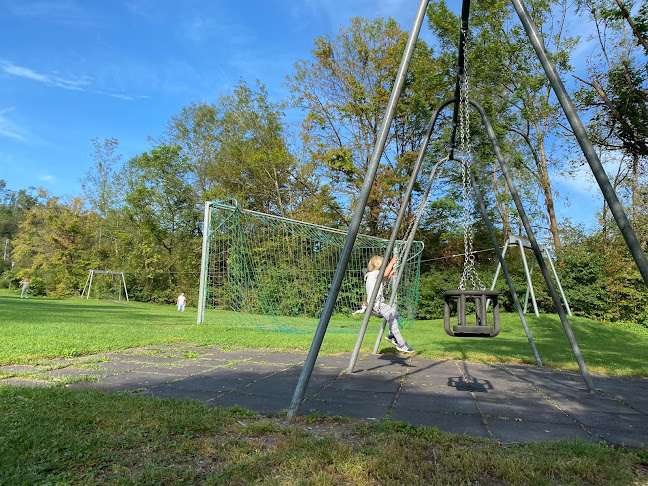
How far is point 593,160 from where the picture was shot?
259 centimetres

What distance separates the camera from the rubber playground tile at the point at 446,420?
260 cm

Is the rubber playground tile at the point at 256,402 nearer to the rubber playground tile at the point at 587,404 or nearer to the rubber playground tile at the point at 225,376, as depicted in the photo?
the rubber playground tile at the point at 225,376

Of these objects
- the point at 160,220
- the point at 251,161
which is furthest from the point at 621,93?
the point at 160,220

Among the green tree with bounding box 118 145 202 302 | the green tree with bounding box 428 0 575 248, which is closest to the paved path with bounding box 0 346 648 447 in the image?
the green tree with bounding box 428 0 575 248

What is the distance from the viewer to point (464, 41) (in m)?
4.12

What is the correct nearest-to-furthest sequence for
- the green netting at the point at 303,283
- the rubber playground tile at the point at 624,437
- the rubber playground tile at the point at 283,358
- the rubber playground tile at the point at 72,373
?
the rubber playground tile at the point at 624,437 < the rubber playground tile at the point at 72,373 < the rubber playground tile at the point at 283,358 < the green netting at the point at 303,283

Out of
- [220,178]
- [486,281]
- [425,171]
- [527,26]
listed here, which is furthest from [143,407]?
[220,178]

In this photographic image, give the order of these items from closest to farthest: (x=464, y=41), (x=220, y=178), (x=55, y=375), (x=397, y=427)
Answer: (x=397, y=427) → (x=55, y=375) → (x=464, y=41) → (x=220, y=178)

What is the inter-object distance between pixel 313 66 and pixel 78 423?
850 inches

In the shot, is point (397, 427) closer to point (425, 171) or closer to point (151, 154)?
A: point (425, 171)

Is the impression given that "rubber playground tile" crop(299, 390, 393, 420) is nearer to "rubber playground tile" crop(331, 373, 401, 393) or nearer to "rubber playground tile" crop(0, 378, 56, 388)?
"rubber playground tile" crop(331, 373, 401, 393)

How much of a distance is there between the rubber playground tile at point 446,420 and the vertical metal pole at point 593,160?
132 cm

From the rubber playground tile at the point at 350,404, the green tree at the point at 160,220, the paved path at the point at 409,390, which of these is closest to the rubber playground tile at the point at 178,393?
the paved path at the point at 409,390

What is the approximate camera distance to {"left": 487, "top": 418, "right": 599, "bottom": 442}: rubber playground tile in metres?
2.49
